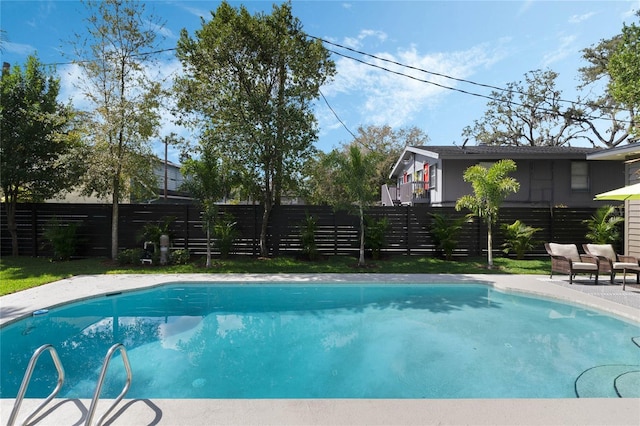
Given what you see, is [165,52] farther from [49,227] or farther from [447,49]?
[447,49]

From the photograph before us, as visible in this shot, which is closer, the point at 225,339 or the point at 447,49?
the point at 225,339

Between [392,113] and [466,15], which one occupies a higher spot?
[392,113]

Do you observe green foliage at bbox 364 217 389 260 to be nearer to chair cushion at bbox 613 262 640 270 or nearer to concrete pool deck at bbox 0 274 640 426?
chair cushion at bbox 613 262 640 270

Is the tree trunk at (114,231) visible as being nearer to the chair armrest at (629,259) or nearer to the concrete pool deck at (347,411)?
the concrete pool deck at (347,411)

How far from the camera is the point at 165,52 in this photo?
12.1 metres

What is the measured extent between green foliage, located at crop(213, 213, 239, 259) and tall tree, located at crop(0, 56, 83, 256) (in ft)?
16.5

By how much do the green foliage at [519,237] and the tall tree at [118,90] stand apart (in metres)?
13.8

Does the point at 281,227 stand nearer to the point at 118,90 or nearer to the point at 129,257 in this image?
the point at 129,257

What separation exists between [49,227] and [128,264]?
3522mm

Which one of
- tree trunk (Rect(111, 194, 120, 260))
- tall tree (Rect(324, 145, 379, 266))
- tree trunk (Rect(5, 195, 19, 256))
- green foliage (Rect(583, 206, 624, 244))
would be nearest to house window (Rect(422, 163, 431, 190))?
green foliage (Rect(583, 206, 624, 244))

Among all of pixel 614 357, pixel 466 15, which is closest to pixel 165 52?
pixel 466 15

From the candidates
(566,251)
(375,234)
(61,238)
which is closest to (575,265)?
(566,251)

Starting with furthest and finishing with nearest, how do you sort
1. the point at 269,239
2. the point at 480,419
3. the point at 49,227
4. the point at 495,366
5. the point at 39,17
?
the point at 269,239, the point at 49,227, the point at 39,17, the point at 495,366, the point at 480,419

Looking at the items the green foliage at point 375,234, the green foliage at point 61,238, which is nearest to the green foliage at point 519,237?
the green foliage at point 375,234
